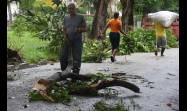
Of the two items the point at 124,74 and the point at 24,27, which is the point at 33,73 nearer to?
the point at 124,74

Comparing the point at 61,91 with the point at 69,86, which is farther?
the point at 69,86

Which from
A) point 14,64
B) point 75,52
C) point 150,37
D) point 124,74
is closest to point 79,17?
point 75,52

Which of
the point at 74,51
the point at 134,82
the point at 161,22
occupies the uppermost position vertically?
the point at 161,22

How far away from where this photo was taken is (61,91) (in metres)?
9.77

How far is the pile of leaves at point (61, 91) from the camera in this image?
953cm

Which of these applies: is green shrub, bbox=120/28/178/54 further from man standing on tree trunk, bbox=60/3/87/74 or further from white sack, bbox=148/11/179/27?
man standing on tree trunk, bbox=60/3/87/74

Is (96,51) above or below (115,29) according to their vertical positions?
below

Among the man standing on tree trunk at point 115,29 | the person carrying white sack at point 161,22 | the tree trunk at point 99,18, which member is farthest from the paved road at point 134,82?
the tree trunk at point 99,18

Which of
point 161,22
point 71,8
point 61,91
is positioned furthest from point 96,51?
point 61,91

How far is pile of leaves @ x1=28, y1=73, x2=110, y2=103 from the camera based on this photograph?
953cm

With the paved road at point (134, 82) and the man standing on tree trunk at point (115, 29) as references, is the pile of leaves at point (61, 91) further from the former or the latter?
the man standing on tree trunk at point (115, 29)

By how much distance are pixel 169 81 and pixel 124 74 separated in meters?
1.30

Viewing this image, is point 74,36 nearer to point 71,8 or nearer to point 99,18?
point 71,8

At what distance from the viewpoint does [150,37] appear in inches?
1025
